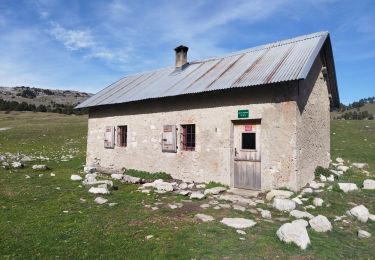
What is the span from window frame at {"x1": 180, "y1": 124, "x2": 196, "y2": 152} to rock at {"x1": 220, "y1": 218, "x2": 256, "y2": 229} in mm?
5681

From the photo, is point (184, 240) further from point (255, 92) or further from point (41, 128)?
point (41, 128)

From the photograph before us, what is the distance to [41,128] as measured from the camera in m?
40.8

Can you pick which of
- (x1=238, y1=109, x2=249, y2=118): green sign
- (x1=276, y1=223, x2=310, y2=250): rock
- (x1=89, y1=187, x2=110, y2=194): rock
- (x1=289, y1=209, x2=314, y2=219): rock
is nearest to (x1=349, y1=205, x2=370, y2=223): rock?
(x1=289, y1=209, x2=314, y2=219): rock

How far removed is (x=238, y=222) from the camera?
7539mm

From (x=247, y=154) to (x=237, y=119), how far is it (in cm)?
130

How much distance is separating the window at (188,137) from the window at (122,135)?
4.17 meters

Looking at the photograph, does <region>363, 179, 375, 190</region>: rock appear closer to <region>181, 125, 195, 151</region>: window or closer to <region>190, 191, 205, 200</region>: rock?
<region>190, 191, 205, 200</region>: rock

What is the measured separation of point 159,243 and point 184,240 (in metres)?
0.50

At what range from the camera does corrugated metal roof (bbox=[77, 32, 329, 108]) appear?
11023 mm

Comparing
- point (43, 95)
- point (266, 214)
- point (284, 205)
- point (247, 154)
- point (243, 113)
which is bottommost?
point (266, 214)

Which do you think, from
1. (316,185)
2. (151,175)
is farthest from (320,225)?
(151,175)

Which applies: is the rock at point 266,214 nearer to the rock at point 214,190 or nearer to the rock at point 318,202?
the rock at point 318,202

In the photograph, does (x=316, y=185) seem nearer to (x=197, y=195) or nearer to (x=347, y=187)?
(x=347, y=187)

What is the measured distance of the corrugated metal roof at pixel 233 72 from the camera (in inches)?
434
